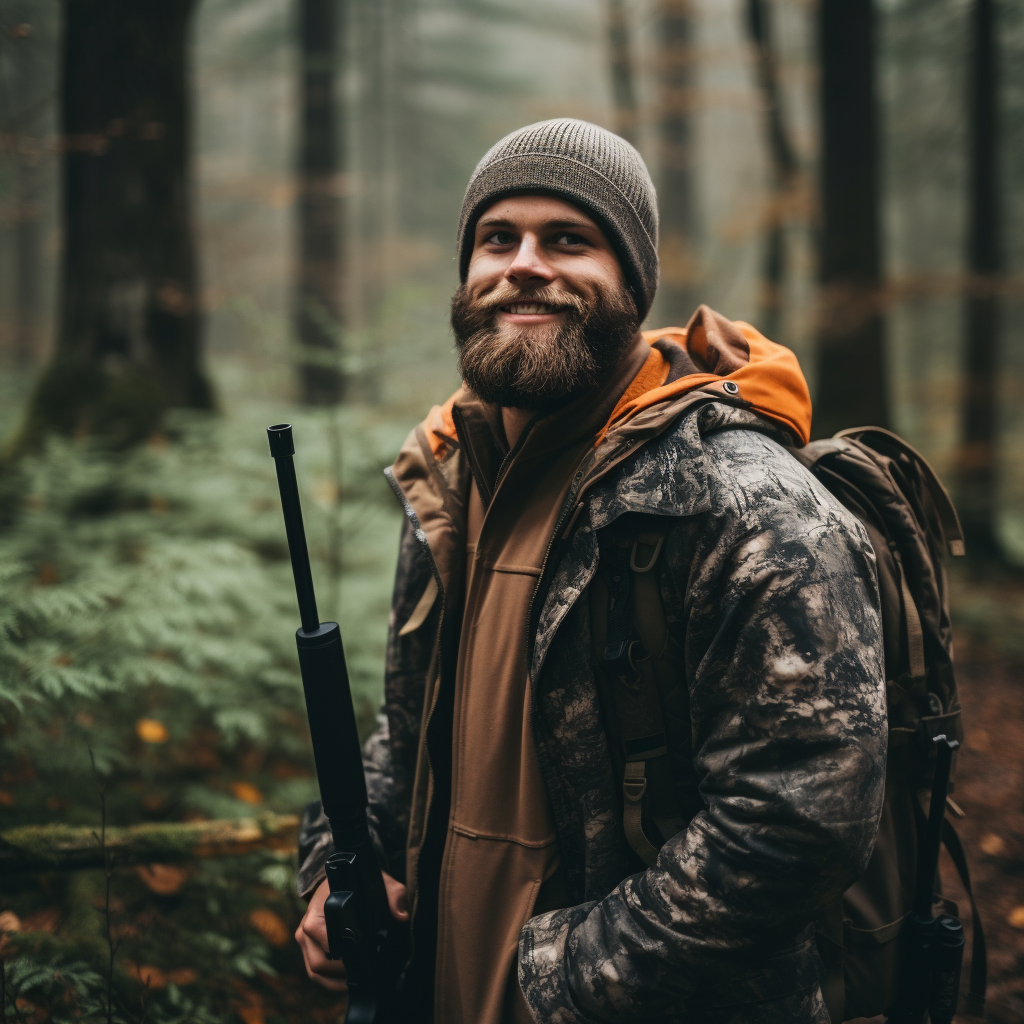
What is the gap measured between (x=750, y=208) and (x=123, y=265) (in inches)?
371

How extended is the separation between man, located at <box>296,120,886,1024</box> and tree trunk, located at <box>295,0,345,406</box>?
27.7ft

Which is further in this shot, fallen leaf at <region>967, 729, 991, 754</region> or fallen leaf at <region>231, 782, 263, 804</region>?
fallen leaf at <region>967, 729, 991, 754</region>

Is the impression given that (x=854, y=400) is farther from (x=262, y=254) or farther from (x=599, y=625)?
(x=262, y=254)

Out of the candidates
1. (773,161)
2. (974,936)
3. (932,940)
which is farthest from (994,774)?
(773,161)

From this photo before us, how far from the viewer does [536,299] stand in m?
2.01

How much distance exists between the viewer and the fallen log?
2748 mm

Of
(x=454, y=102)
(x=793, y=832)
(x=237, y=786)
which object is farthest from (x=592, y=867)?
(x=454, y=102)

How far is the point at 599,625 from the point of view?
1.64 metres

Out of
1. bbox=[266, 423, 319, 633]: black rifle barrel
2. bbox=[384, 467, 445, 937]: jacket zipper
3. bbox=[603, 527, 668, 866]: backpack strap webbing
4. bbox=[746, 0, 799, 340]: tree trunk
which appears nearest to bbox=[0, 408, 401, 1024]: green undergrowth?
bbox=[384, 467, 445, 937]: jacket zipper

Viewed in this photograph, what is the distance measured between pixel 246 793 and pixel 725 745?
9.50ft

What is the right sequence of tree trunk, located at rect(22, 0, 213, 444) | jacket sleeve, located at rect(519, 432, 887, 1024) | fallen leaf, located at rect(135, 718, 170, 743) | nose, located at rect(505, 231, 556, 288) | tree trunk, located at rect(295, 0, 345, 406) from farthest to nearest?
tree trunk, located at rect(295, 0, 345, 406)
tree trunk, located at rect(22, 0, 213, 444)
fallen leaf, located at rect(135, 718, 170, 743)
nose, located at rect(505, 231, 556, 288)
jacket sleeve, located at rect(519, 432, 887, 1024)

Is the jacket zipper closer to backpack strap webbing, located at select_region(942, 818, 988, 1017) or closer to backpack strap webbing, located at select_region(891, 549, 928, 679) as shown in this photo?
backpack strap webbing, located at select_region(891, 549, 928, 679)

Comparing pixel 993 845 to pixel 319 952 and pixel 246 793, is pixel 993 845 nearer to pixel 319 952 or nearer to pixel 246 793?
pixel 319 952

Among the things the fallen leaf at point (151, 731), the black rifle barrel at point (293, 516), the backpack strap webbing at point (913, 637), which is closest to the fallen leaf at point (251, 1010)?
the fallen leaf at point (151, 731)
